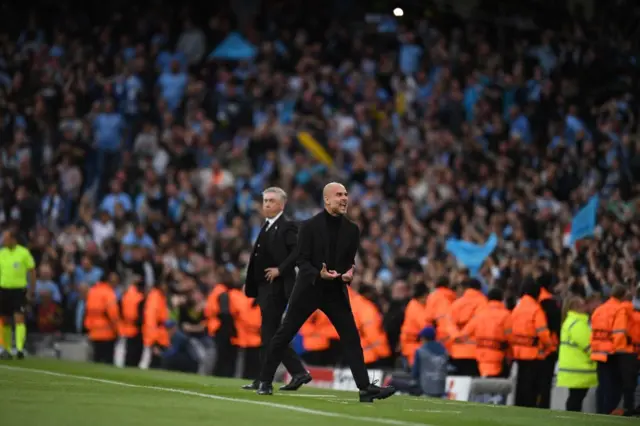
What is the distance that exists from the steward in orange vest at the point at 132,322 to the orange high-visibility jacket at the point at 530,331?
28.6 feet

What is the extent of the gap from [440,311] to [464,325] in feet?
2.37

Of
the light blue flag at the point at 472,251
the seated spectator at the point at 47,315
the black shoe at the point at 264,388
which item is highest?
the light blue flag at the point at 472,251

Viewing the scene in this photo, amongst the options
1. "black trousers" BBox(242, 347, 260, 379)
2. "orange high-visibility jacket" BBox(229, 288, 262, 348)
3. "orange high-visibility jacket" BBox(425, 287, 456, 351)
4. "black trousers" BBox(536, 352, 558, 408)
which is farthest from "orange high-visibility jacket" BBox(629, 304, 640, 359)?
"orange high-visibility jacket" BBox(229, 288, 262, 348)

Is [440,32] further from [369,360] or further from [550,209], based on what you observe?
[369,360]

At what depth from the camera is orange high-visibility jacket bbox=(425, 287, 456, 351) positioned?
872 inches

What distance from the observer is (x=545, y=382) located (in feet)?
67.6

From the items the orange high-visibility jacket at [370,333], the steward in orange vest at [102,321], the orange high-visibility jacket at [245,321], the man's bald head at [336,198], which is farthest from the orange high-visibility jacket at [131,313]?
the man's bald head at [336,198]

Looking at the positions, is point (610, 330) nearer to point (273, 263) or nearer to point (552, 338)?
point (552, 338)

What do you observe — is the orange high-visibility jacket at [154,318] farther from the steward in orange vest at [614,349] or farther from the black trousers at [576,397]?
the steward in orange vest at [614,349]

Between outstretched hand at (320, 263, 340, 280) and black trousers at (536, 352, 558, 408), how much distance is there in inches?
252

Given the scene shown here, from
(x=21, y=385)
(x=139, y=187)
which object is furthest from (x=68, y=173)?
(x=21, y=385)

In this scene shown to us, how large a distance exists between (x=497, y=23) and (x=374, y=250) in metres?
10.4

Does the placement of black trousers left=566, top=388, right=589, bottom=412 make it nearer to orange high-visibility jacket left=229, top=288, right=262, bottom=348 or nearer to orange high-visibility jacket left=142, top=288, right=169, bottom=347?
orange high-visibility jacket left=229, top=288, right=262, bottom=348

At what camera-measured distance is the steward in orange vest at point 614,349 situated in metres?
19.2
